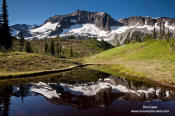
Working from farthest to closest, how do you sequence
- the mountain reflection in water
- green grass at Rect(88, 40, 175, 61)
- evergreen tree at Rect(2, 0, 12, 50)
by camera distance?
evergreen tree at Rect(2, 0, 12, 50), green grass at Rect(88, 40, 175, 61), the mountain reflection in water

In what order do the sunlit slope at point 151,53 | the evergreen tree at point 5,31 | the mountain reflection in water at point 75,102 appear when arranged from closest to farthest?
the mountain reflection in water at point 75,102
the sunlit slope at point 151,53
the evergreen tree at point 5,31

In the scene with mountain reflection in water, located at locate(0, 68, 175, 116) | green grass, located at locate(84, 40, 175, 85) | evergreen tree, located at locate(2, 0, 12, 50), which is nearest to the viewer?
mountain reflection in water, located at locate(0, 68, 175, 116)

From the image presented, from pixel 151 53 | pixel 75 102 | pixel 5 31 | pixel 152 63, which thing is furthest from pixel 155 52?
pixel 5 31

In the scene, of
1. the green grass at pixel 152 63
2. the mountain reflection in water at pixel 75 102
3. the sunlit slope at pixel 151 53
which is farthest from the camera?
the sunlit slope at pixel 151 53

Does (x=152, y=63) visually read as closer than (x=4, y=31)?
Yes

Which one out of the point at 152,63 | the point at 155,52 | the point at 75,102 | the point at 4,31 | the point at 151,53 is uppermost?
the point at 4,31

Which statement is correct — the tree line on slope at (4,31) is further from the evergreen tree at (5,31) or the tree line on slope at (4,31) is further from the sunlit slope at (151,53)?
the sunlit slope at (151,53)

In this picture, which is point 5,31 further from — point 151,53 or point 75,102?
point 151,53

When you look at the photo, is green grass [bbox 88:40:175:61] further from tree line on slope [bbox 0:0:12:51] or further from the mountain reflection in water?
tree line on slope [bbox 0:0:12:51]

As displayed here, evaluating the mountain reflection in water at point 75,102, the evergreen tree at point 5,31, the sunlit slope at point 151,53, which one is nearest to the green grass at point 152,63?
the sunlit slope at point 151,53

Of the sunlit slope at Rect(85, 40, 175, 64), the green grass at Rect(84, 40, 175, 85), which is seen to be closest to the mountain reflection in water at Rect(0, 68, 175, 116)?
the green grass at Rect(84, 40, 175, 85)

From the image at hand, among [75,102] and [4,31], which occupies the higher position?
[4,31]

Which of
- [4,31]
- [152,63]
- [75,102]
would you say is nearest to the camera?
[75,102]

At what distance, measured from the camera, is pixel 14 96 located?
1667 centimetres
